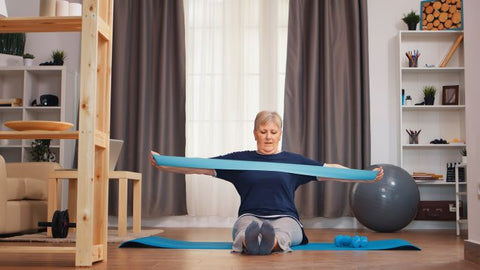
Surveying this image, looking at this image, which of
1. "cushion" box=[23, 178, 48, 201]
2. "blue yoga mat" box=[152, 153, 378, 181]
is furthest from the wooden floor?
"cushion" box=[23, 178, 48, 201]

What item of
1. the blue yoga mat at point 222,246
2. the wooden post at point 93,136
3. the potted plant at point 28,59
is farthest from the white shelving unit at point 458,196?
the potted plant at point 28,59

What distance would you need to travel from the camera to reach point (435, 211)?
6406 millimetres

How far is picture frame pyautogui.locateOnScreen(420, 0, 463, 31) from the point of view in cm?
651

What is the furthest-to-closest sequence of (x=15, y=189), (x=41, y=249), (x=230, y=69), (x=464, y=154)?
(x=230, y=69), (x=464, y=154), (x=15, y=189), (x=41, y=249)

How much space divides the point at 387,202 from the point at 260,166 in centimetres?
254

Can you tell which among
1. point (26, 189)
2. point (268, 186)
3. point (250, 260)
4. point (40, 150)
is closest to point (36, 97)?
point (40, 150)

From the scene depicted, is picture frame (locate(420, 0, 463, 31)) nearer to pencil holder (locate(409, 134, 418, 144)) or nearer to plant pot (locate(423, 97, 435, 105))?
plant pot (locate(423, 97, 435, 105))

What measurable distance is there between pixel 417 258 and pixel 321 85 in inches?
140

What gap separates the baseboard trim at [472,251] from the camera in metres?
3.02

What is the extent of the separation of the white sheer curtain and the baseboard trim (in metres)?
3.71

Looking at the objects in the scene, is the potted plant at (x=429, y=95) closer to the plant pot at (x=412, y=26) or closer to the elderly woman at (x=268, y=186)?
the plant pot at (x=412, y=26)

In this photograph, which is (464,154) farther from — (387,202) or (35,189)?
(35,189)

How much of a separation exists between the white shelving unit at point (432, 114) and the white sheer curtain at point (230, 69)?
1311 mm

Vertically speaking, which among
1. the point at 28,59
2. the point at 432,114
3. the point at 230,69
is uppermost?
the point at 28,59
